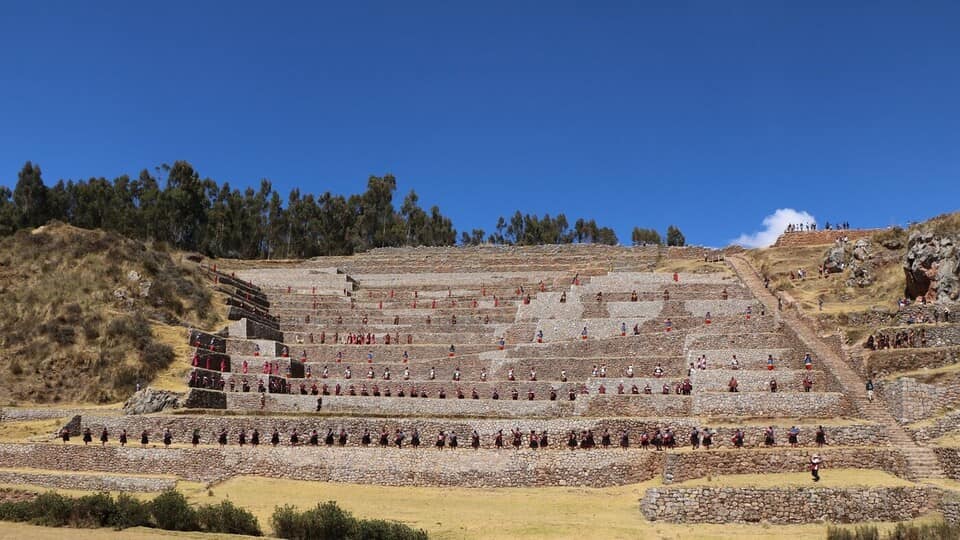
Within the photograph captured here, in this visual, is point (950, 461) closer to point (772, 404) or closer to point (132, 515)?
point (772, 404)

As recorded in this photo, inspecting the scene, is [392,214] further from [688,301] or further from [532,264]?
[688,301]

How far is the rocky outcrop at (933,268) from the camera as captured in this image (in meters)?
32.6

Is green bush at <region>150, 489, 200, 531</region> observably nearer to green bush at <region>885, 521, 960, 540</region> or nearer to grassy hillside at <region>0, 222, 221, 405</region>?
grassy hillside at <region>0, 222, 221, 405</region>

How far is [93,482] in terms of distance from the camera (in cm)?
2689

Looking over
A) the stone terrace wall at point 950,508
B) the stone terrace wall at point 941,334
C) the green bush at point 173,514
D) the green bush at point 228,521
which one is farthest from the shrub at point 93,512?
the stone terrace wall at point 941,334

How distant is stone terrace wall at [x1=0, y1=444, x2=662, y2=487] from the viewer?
995 inches

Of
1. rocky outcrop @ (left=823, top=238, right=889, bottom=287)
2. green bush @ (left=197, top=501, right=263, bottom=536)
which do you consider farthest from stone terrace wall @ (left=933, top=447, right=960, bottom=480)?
rocky outcrop @ (left=823, top=238, right=889, bottom=287)

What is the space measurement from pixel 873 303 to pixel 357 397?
24785mm

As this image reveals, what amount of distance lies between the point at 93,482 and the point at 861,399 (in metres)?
26.3

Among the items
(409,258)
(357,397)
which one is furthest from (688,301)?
(409,258)

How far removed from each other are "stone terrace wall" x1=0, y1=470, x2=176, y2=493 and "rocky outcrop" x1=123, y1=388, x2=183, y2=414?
17.2 ft

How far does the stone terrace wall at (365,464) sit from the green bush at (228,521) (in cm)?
559

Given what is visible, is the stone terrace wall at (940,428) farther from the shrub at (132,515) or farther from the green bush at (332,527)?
the shrub at (132,515)

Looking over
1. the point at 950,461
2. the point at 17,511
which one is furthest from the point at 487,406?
the point at 17,511
